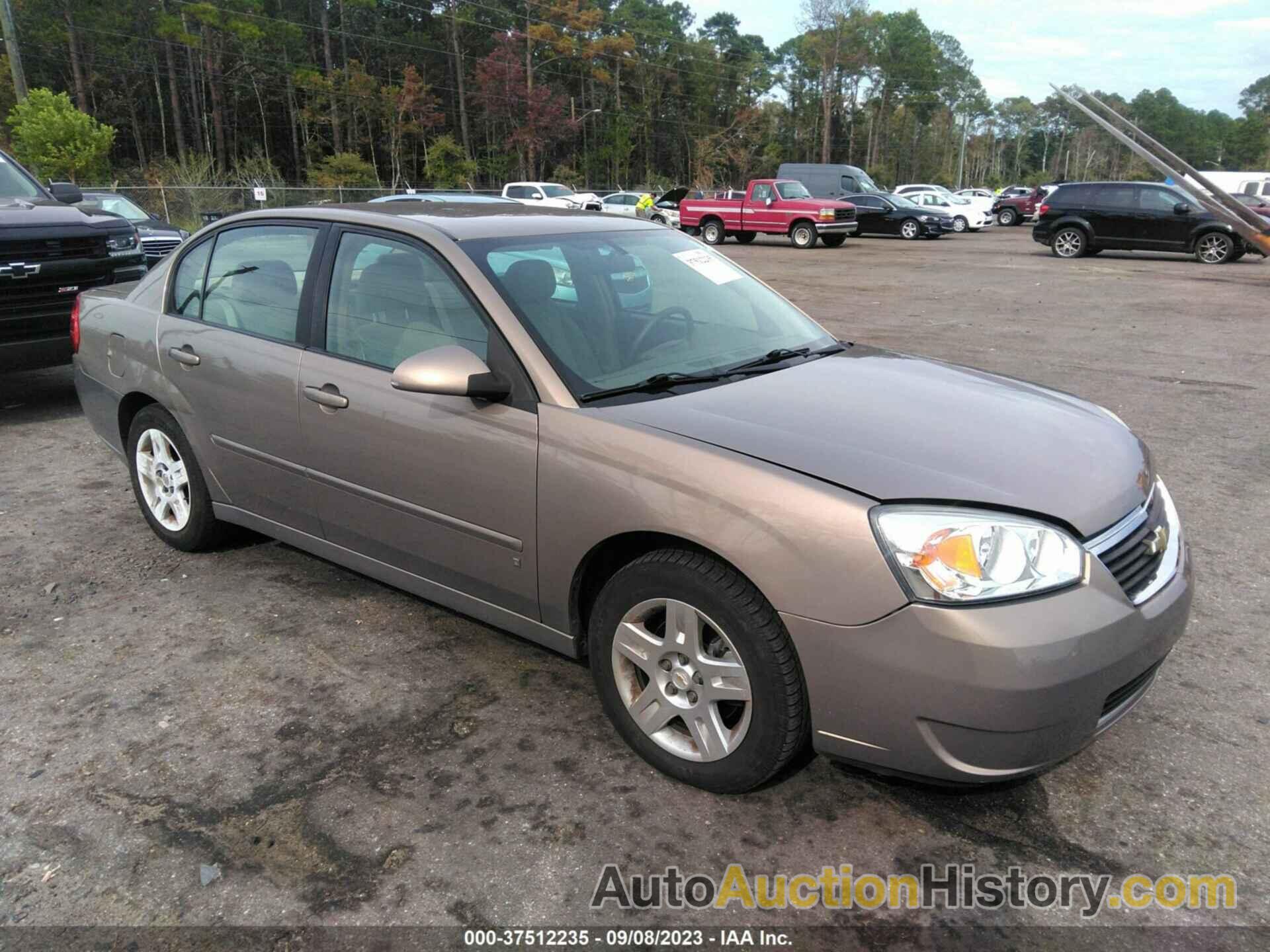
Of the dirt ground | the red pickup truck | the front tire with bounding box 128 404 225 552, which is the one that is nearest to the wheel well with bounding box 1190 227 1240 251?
the red pickup truck

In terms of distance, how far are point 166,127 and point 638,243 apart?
72404 millimetres

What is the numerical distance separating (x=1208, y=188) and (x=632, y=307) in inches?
71.1

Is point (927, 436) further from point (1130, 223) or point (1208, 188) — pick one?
point (1130, 223)

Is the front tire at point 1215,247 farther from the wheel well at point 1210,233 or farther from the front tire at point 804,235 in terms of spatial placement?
the front tire at point 804,235

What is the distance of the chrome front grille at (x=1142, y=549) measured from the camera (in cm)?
248

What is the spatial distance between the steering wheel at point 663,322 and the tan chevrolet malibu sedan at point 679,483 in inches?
0.5

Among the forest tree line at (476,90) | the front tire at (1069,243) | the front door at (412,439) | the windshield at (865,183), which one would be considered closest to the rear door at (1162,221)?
the front tire at (1069,243)

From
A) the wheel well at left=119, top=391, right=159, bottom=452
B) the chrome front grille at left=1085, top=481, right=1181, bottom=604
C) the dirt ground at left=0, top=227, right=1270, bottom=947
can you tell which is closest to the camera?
the dirt ground at left=0, top=227, right=1270, bottom=947

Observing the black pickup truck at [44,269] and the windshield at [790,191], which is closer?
the black pickup truck at [44,269]

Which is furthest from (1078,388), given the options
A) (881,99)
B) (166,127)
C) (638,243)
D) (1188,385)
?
(881,99)

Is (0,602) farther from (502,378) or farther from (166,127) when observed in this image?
(166,127)

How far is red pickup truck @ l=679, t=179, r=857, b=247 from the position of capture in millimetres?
26328

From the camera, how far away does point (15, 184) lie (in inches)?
305

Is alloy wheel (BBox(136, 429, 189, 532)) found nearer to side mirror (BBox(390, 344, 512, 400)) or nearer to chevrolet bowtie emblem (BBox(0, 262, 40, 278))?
side mirror (BBox(390, 344, 512, 400))
